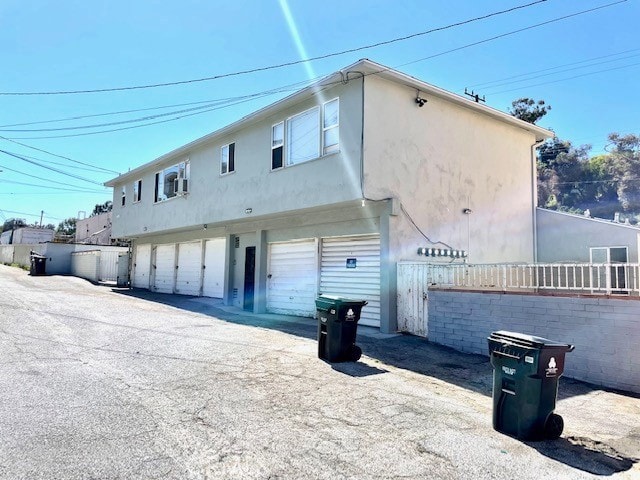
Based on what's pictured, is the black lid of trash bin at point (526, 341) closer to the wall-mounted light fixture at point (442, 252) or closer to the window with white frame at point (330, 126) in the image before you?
the wall-mounted light fixture at point (442, 252)

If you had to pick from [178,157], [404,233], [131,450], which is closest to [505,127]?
[404,233]

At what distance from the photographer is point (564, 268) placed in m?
7.76

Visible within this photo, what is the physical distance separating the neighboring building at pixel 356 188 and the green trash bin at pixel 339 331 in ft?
10.2

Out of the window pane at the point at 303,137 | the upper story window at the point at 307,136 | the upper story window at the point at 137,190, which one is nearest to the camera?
the upper story window at the point at 307,136

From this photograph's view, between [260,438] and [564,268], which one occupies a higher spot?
[564,268]

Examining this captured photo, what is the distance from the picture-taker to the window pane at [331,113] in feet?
38.5

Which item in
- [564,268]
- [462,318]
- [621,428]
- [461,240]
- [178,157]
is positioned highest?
[178,157]

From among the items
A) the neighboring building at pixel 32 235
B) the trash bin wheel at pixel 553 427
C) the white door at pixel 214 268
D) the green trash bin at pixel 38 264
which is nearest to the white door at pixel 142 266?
the white door at pixel 214 268

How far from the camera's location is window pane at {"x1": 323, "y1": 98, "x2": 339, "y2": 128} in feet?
38.5

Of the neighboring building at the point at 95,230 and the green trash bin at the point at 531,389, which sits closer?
the green trash bin at the point at 531,389

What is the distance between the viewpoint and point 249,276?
16.5 metres

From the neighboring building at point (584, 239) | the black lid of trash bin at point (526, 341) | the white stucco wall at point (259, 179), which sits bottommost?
the black lid of trash bin at point (526, 341)

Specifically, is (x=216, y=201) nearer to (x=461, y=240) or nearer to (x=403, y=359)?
(x=461, y=240)

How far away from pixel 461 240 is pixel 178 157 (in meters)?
12.4
